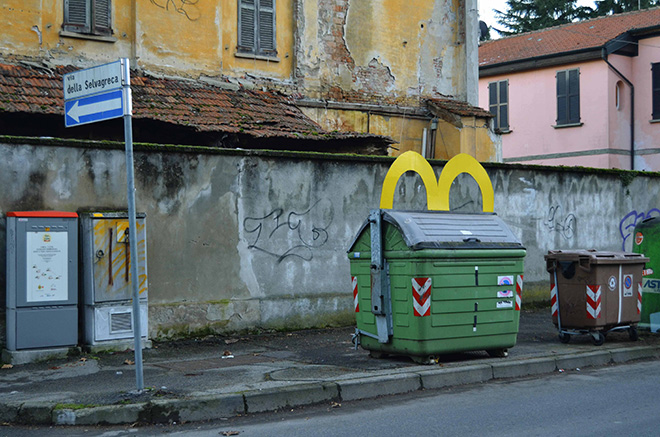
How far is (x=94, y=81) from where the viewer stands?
7.00m

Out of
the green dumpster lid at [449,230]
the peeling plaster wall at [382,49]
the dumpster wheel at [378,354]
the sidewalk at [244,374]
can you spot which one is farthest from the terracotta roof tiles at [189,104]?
the dumpster wheel at [378,354]

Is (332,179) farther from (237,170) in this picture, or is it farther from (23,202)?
(23,202)

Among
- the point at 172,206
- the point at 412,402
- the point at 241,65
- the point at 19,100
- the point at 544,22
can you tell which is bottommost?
the point at 412,402

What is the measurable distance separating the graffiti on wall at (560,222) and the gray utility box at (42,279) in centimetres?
891

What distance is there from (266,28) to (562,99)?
14.5 metres

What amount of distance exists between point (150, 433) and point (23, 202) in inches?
169

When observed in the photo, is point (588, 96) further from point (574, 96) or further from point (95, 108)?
point (95, 108)

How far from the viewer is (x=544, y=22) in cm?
4166

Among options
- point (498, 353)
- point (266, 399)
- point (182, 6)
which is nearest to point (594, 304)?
point (498, 353)

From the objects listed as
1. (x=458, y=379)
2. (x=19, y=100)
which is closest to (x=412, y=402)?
(x=458, y=379)

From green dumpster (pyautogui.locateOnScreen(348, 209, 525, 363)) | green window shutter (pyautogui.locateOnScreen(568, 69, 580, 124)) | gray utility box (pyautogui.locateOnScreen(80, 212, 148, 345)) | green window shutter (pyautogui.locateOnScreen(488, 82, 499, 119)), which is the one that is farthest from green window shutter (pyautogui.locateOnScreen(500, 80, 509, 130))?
gray utility box (pyautogui.locateOnScreen(80, 212, 148, 345))

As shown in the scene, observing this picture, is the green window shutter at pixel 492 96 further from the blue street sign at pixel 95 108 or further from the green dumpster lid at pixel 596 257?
the blue street sign at pixel 95 108

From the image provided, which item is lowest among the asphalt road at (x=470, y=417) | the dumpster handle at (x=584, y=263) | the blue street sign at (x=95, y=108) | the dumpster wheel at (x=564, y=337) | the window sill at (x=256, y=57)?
the asphalt road at (x=470, y=417)

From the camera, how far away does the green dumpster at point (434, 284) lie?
8383 millimetres
